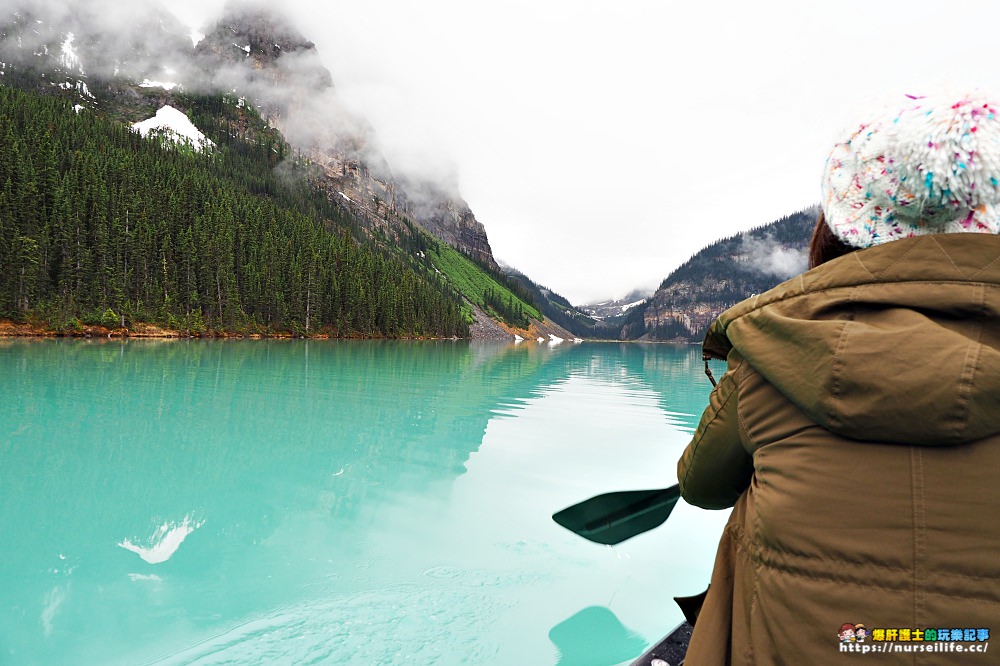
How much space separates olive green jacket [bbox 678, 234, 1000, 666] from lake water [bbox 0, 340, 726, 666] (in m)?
2.69

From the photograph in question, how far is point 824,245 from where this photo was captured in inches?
56.7

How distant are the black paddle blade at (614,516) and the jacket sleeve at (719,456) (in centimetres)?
144

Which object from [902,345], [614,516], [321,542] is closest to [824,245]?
[902,345]

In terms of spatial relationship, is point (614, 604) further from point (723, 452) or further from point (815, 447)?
point (815, 447)

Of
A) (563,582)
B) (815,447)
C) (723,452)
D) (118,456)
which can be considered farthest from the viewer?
(118,456)

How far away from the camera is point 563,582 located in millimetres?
4305

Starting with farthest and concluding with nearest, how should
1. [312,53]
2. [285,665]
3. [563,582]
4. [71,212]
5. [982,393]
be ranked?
1. [312,53]
2. [71,212]
3. [563,582]
4. [285,665]
5. [982,393]

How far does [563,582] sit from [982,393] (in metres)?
4.00

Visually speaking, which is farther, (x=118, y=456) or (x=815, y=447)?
(x=118, y=456)

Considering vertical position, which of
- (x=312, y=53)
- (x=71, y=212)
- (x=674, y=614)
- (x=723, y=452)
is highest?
(x=312, y=53)

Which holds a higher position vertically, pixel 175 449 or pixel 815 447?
pixel 815 447

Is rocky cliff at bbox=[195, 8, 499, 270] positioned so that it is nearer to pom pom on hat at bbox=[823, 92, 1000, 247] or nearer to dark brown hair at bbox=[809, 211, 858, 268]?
dark brown hair at bbox=[809, 211, 858, 268]

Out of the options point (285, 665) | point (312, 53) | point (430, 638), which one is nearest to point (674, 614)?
point (430, 638)

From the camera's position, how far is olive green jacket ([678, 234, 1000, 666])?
964mm
